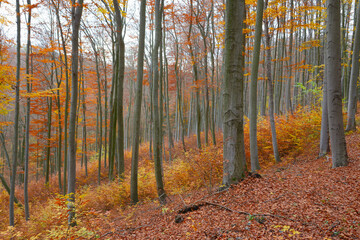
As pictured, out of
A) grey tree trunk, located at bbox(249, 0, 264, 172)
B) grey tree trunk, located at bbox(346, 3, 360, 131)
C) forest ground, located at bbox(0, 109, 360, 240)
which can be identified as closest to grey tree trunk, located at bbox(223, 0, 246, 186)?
forest ground, located at bbox(0, 109, 360, 240)

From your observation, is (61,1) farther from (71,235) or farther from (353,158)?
(353,158)

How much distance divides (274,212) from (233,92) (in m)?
2.44

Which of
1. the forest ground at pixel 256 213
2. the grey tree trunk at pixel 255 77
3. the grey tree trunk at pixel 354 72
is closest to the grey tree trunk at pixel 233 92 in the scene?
the forest ground at pixel 256 213

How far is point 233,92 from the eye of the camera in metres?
4.49

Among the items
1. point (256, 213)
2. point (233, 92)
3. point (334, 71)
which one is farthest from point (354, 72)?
point (256, 213)

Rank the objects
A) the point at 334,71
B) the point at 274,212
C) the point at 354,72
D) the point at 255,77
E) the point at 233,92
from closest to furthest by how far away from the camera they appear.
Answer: the point at 274,212 < the point at 233,92 < the point at 334,71 < the point at 255,77 < the point at 354,72

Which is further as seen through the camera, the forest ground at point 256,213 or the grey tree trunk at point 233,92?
the grey tree trunk at point 233,92

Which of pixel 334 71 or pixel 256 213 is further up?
pixel 334 71

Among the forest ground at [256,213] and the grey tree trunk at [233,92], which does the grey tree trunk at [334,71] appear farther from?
the grey tree trunk at [233,92]

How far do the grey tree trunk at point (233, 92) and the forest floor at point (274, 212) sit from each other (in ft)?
1.54

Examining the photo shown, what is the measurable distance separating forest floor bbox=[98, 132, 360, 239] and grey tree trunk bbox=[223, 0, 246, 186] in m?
0.47

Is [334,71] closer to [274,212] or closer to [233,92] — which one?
[233,92]

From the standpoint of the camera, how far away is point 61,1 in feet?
27.1

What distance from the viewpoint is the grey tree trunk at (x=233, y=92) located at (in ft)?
14.5
